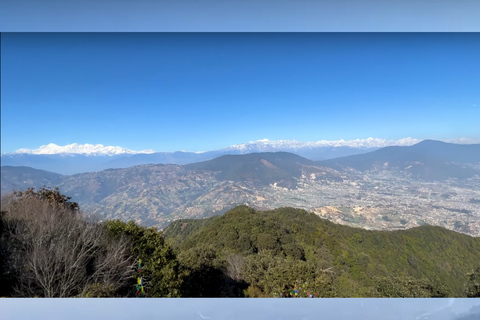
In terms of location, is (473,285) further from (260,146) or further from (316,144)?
(260,146)

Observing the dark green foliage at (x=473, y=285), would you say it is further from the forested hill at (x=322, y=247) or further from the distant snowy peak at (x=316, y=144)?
the distant snowy peak at (x=316, y=144)

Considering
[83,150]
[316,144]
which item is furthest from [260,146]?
[83,150]

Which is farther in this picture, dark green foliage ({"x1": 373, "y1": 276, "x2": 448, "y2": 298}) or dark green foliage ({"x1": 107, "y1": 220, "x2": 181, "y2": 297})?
dark green foliage ({"x1": 373, "y1": 276, "x2": 448, "y2": 298})

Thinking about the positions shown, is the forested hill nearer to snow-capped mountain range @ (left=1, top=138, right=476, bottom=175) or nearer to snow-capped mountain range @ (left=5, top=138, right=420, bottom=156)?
snow-capped mountain range @ (left=1, top=138, right=476, bottom=175)

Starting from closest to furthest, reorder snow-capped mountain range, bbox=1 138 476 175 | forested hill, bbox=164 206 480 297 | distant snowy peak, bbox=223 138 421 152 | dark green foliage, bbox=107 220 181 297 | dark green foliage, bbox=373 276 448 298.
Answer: dark green foliage, bbox=107 220 181 297
dark green foliage, bbox=373 276 448 298
snow-capped mountain range, bbox=1 138 476 175
forested hill, bbox=164 206 480 297
distant snowy peak, bbox=223 138 421 152

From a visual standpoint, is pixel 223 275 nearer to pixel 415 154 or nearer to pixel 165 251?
pixel 165 251

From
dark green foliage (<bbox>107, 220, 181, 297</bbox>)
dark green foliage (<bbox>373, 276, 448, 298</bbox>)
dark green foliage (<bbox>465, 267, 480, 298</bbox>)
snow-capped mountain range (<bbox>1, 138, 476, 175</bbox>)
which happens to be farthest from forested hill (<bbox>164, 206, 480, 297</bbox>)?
snow-capped mountain range (<bbox>1, 138, 476, 175</bbox>)
